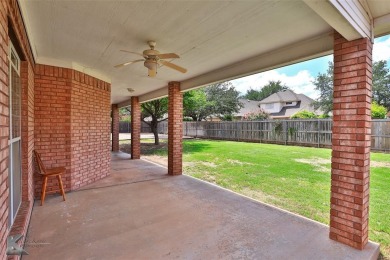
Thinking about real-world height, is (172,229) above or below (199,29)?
below

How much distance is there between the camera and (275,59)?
12.1ft

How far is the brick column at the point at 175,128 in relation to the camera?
20.5 ft

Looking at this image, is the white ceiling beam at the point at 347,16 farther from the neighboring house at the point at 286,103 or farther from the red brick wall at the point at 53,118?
the neighboring house at the point at 286,103

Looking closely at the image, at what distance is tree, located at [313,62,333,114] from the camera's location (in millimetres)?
22048

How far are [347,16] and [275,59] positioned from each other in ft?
5.30

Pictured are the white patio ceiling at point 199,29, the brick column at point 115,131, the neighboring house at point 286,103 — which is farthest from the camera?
the neighboring house at point 286,103

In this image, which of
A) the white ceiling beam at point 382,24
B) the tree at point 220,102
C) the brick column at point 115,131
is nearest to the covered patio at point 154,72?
the white ceiling beam at point 382,24

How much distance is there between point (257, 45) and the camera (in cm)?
346

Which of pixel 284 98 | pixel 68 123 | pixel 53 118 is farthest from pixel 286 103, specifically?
pixel 53 118

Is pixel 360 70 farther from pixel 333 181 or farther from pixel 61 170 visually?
pixel 61 170

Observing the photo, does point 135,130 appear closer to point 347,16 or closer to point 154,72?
point 154,72

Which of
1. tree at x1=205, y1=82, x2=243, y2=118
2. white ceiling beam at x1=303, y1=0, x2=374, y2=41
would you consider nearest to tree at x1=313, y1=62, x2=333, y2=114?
tree at x1=205, y1=82, x2=243, y2=118

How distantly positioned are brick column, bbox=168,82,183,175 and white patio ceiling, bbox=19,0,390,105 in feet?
5.84

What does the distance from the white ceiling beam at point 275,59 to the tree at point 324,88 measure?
20748 mm
